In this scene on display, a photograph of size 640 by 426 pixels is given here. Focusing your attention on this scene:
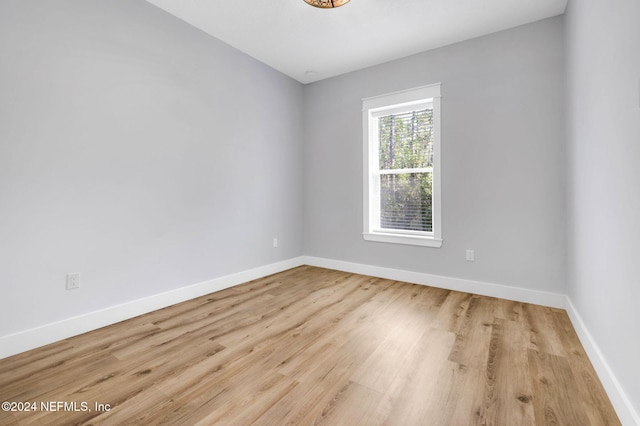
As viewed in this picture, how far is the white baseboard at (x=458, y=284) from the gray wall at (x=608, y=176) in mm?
484

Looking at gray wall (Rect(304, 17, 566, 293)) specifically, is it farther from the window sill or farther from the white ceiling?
the white ceiling

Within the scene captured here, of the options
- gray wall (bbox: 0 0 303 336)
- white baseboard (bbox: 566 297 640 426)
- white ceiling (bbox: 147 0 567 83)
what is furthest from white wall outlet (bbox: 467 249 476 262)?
gray wall (bbox: 0 0 303 336)

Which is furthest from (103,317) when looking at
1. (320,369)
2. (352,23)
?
(352,23)

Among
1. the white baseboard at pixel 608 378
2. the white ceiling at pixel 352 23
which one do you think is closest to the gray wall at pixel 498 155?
the white ceiling at pixel 352 23

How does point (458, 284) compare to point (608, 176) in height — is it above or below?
below

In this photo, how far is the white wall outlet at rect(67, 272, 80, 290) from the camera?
2.16 metres

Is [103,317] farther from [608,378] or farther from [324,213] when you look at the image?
[608,378]

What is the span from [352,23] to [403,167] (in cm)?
171

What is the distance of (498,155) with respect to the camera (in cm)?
299

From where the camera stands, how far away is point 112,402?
146 centimetres

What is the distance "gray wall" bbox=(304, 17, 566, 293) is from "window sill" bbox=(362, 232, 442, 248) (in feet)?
0.22

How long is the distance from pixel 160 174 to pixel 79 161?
0.61 meters

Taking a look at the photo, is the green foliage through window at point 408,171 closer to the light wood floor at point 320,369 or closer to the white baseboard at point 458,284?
the white baseboard at point 458,284

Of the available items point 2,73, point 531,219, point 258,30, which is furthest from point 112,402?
point 531,219
